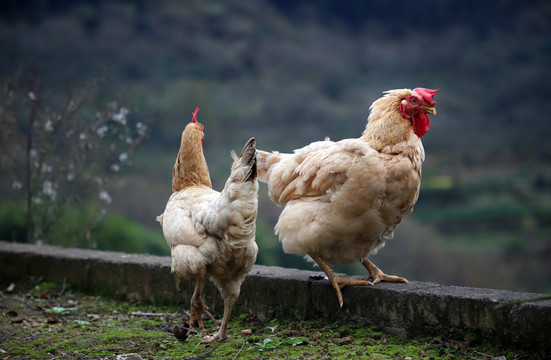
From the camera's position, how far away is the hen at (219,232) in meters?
2.99

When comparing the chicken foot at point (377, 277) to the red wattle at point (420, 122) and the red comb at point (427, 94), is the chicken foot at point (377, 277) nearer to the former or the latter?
the red wattle at point (420, 122)

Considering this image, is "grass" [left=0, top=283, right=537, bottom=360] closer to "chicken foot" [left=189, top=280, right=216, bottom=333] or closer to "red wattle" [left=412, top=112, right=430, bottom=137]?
"chicken foot" [left=189, top=280, right=216, bottom=333]

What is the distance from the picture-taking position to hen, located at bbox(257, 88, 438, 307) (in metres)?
3.43

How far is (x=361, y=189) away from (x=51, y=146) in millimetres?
4665

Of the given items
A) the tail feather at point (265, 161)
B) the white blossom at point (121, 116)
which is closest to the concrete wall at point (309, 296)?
the tail feather at point (265, 161)

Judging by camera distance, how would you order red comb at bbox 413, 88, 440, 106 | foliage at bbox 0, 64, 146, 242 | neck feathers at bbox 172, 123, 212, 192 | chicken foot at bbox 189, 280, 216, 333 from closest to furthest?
1. red comb at bbox 413, 88, 440, 106
2. chicken foot at bbox 189, 280, 216, 333
3. neck feathers at bbox 172, 123, 212, 192
4. foliage at bbox 0, 64, 146, 242

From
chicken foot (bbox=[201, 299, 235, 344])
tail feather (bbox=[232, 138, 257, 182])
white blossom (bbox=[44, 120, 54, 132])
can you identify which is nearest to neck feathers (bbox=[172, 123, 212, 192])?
chicken foot (bbox=[201, 299, 235, 344])

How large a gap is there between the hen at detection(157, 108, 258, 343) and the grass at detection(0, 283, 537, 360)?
0.26 metres

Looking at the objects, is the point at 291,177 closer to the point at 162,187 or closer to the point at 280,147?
the point at 162,187

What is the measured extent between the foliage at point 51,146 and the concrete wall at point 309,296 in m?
1.10

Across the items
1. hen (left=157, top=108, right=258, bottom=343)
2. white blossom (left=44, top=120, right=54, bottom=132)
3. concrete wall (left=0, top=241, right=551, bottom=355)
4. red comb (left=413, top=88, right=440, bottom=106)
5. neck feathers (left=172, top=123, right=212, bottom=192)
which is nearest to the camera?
concrete wall (left=0, top=241, right=551, bottom=355)

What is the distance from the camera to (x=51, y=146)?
6488 mm

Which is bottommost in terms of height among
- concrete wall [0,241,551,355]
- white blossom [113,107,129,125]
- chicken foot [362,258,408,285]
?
concrete wall [0,241,551,355]

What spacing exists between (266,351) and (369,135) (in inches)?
65.8
